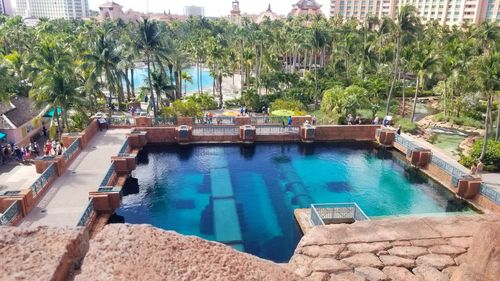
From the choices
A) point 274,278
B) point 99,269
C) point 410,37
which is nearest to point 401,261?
point 274,278

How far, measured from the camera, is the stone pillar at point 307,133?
32.3m

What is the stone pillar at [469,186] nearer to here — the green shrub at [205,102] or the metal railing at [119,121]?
the metal railing at [119,121]

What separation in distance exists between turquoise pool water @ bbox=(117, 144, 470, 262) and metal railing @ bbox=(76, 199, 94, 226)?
228 cm

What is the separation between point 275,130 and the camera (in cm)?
3316

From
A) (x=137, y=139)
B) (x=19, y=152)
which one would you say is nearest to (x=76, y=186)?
(x=137, y=139)

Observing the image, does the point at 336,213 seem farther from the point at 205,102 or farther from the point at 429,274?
the point at 205,102

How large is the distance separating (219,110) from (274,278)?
45.0m

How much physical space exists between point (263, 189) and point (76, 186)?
10435mm

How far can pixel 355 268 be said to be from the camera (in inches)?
190

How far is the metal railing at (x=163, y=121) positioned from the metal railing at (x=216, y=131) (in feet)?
7.83

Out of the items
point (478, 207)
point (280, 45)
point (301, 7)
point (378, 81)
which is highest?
point (301, 7)

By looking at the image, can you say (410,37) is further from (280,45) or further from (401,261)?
(401,261)

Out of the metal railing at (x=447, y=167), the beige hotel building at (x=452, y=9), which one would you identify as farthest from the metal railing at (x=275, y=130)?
the beige hotel building at (x=452, y=9)

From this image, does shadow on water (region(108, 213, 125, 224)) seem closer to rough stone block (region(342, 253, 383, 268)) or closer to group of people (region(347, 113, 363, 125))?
rough stone block (region(342, 253, 383, 268))
